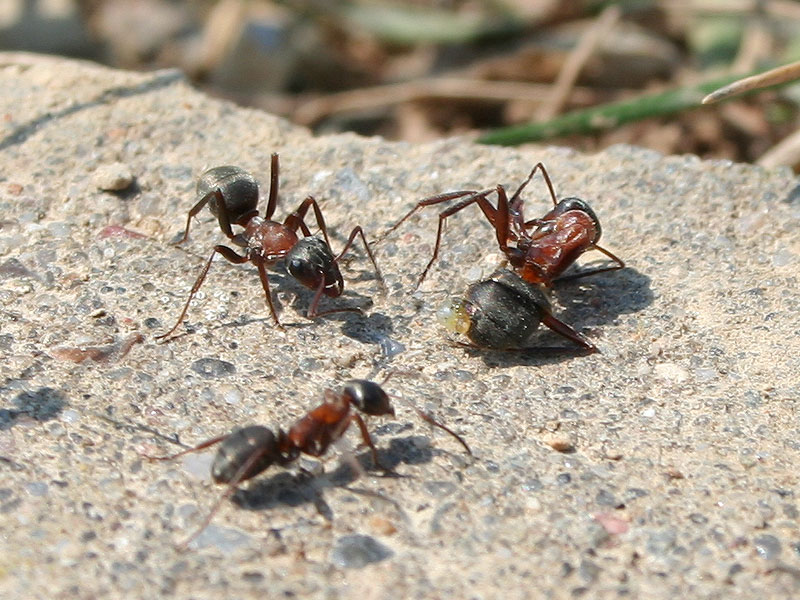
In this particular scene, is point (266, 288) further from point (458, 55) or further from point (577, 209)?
point (458, 55)

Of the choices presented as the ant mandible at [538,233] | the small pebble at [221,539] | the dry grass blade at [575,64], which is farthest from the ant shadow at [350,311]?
the dry grass blade at [575,64]

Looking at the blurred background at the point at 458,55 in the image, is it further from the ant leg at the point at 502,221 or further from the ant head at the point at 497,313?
the ant head at the point at 497,313

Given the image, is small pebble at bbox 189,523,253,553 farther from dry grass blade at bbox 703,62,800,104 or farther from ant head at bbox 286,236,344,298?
dry grass blade at bbox 703,62,800,104

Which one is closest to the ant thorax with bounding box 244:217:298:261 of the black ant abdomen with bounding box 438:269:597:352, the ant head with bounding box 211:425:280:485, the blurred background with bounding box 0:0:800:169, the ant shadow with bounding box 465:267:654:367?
the black ant abdomen with bounding box 438:269:597:352

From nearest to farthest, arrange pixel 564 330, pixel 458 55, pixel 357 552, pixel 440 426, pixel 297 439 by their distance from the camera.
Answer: pixel 357 552, pixel 297 439, pixel 440 426, pixel 564 330, pixel 458 55

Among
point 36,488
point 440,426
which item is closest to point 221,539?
point 36,488

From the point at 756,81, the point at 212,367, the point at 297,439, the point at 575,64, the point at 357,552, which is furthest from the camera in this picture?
the point at 575,64
